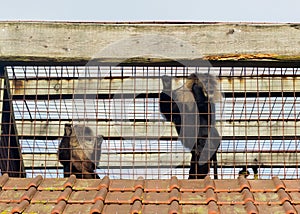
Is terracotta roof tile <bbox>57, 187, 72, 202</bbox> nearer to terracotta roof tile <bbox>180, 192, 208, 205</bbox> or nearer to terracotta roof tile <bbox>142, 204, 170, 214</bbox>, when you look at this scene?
terracotta roof tile <bbox>142, 204, 170, 214</bbox>

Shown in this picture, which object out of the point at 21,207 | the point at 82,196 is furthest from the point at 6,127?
the point at 21,207

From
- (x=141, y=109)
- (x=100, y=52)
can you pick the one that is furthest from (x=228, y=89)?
(x=100, y=52)

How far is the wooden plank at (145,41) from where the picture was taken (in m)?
4.44

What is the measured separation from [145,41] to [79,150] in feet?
5.11

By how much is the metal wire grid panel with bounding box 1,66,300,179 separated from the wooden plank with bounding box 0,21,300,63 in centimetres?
27

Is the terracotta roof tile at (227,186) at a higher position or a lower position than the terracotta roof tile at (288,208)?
lower

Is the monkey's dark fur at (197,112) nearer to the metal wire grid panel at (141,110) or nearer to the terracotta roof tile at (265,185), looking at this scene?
the metal wire grid panel at (141,110)

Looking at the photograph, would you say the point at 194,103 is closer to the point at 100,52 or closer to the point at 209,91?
the point at 209,91

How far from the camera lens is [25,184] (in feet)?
12.9

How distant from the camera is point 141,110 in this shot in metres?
5.87

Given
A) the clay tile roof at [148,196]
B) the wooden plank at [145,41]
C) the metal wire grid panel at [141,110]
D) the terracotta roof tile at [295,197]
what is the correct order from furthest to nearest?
the metal wire grid panel at [141,110]
the wooden plank at [145,41]
the terracotta roof tile at [295,197]
the clay tile roof at [148,196]

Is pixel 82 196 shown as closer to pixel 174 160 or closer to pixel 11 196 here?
pixel 11 196

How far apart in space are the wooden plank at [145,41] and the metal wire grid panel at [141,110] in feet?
0.90

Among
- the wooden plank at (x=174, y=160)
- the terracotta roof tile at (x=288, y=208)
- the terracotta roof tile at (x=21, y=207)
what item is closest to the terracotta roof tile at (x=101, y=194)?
the terracotta roof tile at (x=21, y=207)
